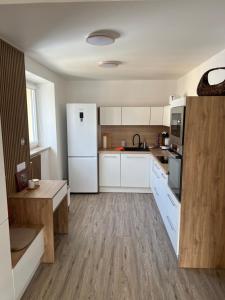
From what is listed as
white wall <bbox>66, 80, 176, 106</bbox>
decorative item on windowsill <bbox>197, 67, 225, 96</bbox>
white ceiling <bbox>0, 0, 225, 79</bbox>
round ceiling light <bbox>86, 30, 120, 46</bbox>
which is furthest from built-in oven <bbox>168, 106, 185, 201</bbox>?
white wall <bbox>66, 80, 176, 106</bbox>

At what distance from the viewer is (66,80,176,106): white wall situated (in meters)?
4.96

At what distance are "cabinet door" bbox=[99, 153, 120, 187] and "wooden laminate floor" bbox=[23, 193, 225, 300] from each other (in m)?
1.15

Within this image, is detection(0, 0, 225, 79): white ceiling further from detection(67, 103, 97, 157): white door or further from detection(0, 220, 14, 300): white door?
detection(0, 220, 14, 300): white door

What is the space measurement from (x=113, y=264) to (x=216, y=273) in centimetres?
109

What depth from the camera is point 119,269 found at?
7.88ft

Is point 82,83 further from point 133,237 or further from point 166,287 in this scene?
point 166,287

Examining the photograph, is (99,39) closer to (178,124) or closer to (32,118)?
(178,124)

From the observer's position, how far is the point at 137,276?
2305 millimetres

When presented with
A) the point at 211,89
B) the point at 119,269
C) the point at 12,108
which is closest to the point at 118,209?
the point at 119,269

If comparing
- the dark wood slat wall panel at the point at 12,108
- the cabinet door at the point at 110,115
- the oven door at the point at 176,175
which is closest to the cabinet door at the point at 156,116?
the cabinet door at the point at 110,115

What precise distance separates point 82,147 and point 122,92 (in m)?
1.57

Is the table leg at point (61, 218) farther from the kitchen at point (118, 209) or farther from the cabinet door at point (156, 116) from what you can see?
the cabinet door at point (156, 116)

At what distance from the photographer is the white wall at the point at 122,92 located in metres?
4.96

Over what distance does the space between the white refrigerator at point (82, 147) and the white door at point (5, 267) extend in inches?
113
